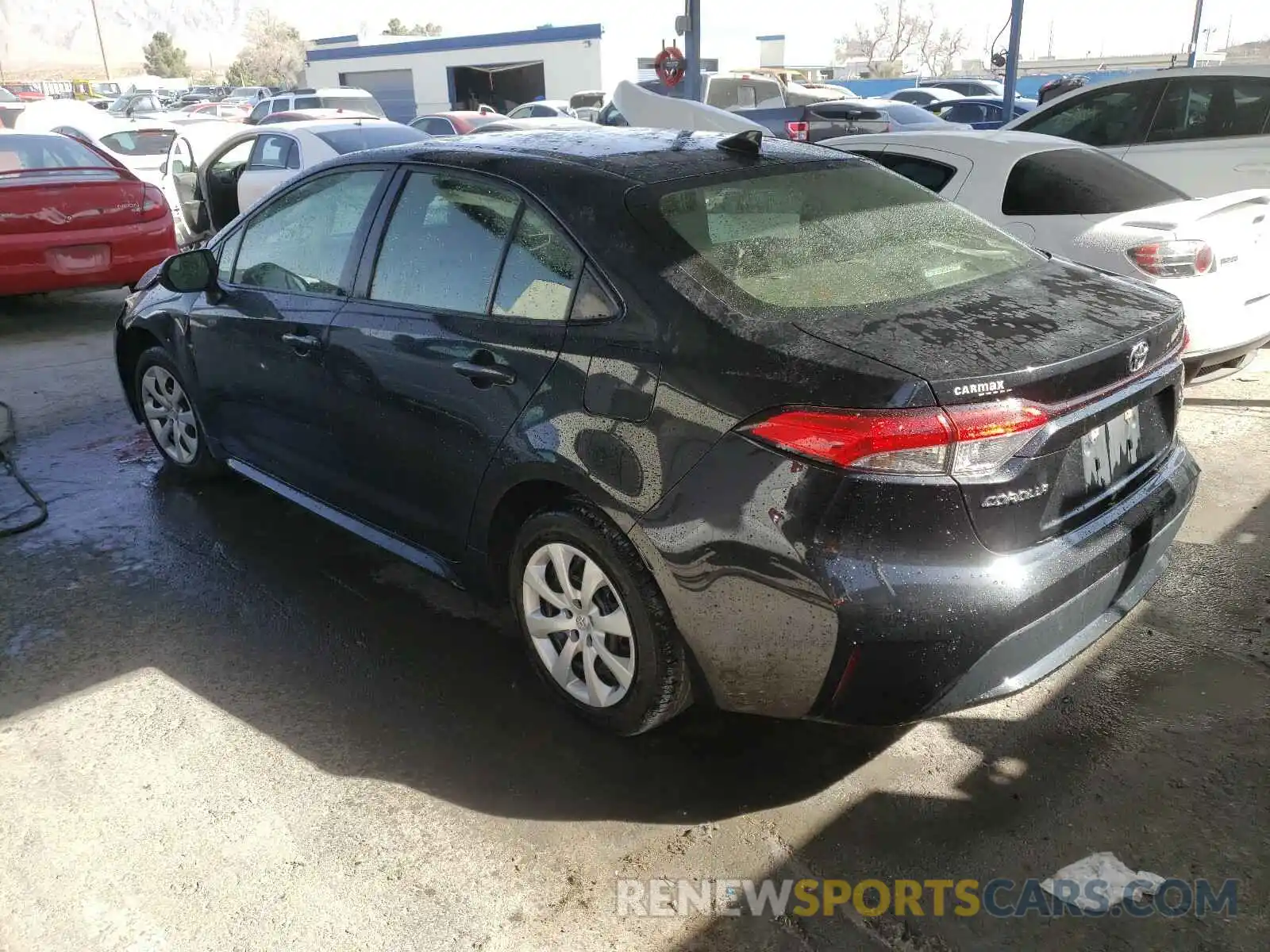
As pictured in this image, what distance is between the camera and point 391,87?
46.8 m

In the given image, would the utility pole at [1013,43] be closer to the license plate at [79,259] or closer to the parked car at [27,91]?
the license plate at [79,259]

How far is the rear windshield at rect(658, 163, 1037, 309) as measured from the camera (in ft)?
8.87

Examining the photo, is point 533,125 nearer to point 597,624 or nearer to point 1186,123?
point 1186,123

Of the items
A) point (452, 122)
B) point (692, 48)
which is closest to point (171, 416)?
point (692, 48)

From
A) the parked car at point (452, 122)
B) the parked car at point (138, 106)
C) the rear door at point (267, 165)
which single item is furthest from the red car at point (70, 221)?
the parked car at point (138, 106)

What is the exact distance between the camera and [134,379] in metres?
5.11

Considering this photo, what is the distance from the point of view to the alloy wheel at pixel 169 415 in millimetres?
4816

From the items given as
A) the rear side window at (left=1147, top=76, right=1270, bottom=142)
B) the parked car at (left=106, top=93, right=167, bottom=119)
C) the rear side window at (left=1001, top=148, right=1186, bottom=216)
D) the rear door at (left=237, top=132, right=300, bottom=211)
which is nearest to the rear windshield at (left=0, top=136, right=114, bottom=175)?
the rear door at (left=237, top=132, right=300, bottom=211)

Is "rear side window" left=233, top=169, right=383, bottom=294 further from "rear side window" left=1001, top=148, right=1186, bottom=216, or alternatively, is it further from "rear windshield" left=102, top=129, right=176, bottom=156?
"rear windshield" left=102, top=129, right=176, bottom=156

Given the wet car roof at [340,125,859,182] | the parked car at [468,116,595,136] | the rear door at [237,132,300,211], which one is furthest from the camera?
the rear door at [237,132,300,211]

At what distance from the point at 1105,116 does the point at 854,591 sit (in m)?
6.85

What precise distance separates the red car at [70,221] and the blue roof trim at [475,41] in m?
34.4

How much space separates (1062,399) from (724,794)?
134cm

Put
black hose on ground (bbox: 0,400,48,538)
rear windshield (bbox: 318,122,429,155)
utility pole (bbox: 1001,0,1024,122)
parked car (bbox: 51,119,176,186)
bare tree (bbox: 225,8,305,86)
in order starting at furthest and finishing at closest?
bare tree (bbox: 225,8,305,86) → utility pole (bbox: 1001,0,1024,122) → parked car (bbox: 51,119,176,186) → rear windshield (bbox: 318,122,429,155) → black hose on ground (bbox: 0,400,48,538)
